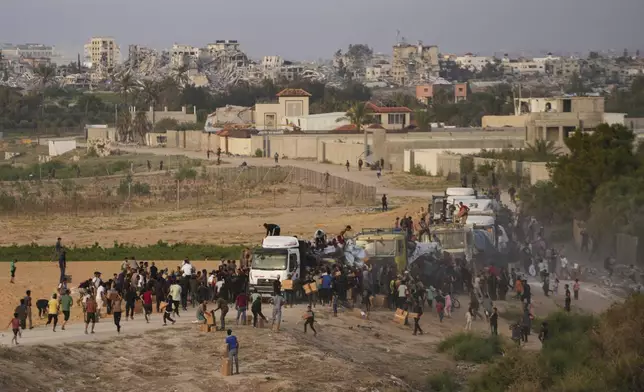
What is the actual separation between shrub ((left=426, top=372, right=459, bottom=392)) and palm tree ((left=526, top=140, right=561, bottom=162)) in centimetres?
3682

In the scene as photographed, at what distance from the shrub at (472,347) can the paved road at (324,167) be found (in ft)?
98.5

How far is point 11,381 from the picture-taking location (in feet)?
68.5

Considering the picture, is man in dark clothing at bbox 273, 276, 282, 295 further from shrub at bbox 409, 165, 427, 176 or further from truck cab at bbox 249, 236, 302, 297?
shrub at bbox 409, 165, 427, 176

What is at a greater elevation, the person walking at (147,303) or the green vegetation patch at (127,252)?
the green vegetation patch at (127,252)

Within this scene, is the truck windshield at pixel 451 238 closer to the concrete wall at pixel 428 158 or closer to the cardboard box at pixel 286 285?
the cardboard box at pixel 286 285

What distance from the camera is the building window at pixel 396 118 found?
96.2 m

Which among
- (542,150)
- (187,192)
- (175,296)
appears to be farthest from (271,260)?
(187,192)

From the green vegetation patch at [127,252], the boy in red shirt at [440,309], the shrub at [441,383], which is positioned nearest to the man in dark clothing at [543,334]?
the boy in red shirt at [440,309]

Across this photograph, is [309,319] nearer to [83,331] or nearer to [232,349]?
[232,349]

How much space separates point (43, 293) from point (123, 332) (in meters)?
8.50

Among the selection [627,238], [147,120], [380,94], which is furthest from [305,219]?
[380,94]

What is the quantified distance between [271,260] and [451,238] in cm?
723

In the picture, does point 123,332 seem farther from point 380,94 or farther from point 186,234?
point 380,94

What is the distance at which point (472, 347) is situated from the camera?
2614 centimetres
